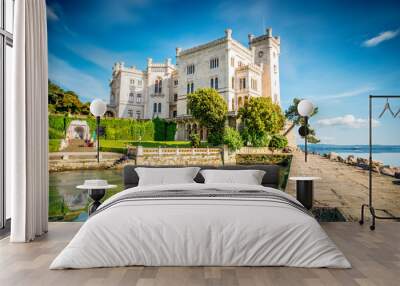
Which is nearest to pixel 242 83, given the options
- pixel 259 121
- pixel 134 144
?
pixel 259 121

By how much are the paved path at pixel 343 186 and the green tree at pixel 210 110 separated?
1.31m

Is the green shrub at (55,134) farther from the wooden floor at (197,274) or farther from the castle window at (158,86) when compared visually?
the wooden floor at (197,274)

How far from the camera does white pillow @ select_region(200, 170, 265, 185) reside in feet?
13.5

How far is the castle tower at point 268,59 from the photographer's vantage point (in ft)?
17.8

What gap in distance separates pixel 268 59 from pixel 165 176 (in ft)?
Result: 8.85

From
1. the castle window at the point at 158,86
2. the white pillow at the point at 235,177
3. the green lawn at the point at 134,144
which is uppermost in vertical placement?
the castle window at the point at 158,86

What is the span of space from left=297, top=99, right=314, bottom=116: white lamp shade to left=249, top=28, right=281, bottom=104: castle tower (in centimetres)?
49

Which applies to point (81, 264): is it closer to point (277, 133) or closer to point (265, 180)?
point (265, 180)

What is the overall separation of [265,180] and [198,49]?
8.03 ft

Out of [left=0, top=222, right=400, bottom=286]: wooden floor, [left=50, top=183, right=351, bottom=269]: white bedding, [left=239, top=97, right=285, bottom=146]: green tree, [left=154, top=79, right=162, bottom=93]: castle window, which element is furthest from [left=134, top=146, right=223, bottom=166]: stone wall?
[left=50, top=183, right=351, bottom=269]: white bedding

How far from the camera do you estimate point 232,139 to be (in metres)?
5.62

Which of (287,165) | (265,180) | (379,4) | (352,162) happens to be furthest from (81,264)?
(379,4)

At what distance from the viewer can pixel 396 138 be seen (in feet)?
17.7

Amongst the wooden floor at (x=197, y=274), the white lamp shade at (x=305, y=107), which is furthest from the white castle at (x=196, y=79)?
the wooden floor at (x=197, y=274)
